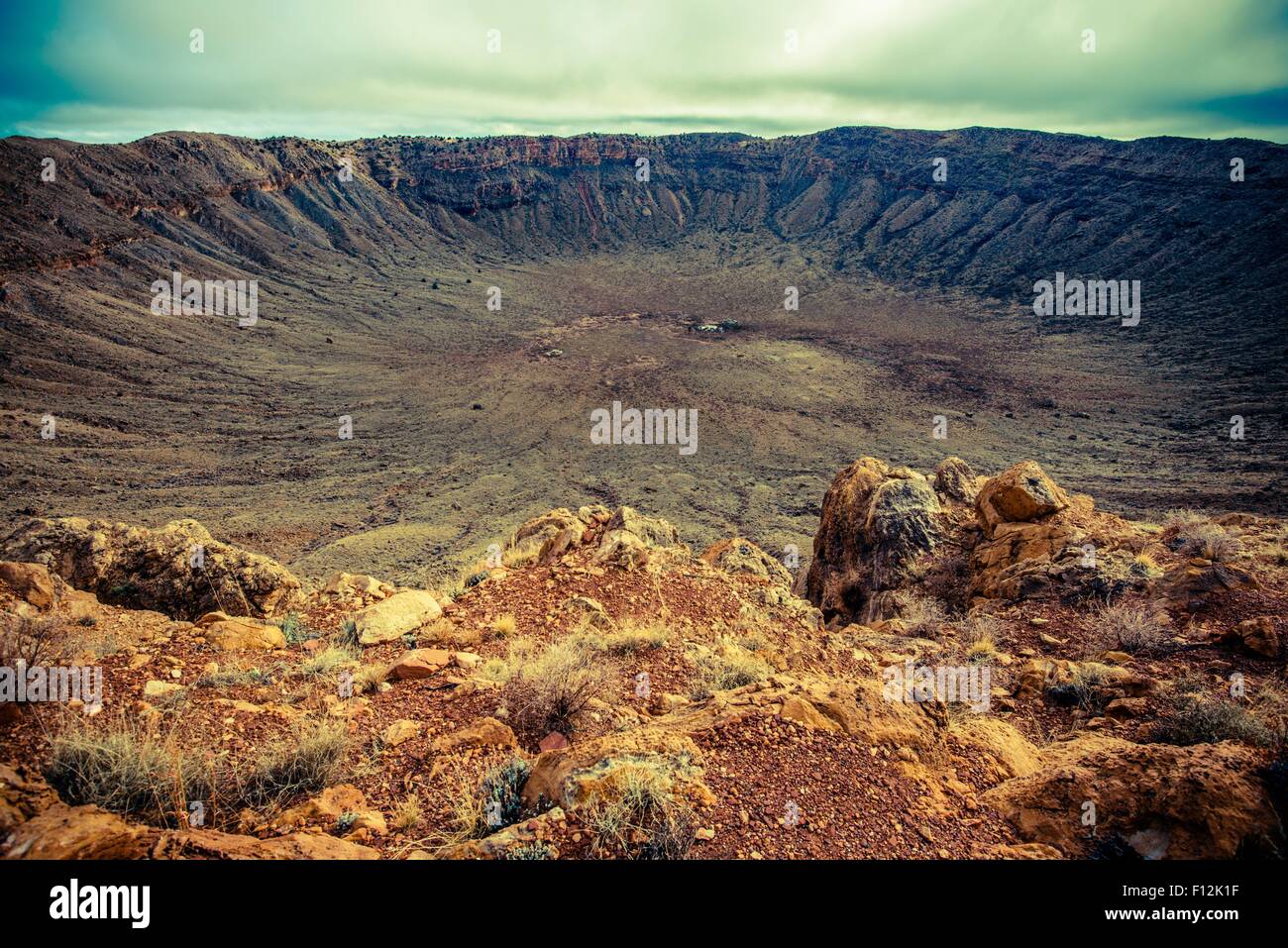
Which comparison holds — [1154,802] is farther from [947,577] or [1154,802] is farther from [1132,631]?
[947,577]

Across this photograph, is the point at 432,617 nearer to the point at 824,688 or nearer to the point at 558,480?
the point at 824,688

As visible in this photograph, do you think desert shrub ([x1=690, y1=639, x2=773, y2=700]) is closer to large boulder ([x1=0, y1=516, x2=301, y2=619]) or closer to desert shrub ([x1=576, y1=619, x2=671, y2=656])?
desert shrub ([x1=576, y1=619, x2=671, y2=656])

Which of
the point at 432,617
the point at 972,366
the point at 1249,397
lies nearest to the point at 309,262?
the point at 972,366

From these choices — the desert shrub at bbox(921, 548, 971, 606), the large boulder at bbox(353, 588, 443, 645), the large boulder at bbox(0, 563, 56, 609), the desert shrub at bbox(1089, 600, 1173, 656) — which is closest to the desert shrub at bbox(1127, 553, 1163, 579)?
the desert shrub at bbox(1089, 600, 1173, 656)

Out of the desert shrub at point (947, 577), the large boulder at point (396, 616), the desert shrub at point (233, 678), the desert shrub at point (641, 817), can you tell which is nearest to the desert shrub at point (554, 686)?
the desert shrub at point (641, 817)

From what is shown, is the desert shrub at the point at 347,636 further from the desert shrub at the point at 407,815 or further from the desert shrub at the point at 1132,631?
the desert shrub at the point at 1132,631

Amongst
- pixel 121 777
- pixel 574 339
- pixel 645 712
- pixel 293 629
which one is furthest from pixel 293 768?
pixel 574 339
